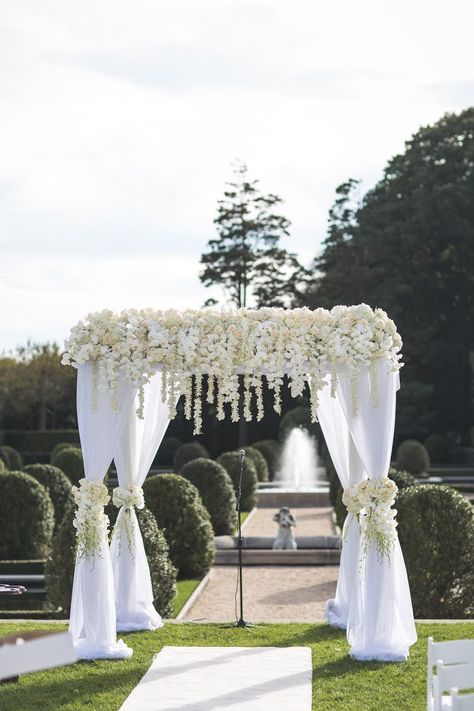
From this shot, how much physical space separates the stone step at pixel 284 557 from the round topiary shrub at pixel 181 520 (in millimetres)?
1525

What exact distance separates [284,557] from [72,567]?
20.5 feet

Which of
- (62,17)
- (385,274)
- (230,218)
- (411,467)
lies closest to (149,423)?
(62,17)

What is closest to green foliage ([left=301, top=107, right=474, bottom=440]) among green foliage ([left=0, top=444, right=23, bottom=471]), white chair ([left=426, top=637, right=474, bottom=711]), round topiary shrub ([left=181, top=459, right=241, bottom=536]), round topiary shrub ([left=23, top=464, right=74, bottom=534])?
green foliage ([left=0, top=444, right=23, bottom=471])

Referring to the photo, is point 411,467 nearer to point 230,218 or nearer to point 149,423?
point 230,218

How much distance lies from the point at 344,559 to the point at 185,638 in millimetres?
1690

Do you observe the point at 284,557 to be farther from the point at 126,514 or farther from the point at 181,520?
the point at 126,514

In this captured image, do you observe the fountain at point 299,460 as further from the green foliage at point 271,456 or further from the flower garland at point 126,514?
the flower garland at point 126,514

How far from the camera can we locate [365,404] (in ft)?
30.5

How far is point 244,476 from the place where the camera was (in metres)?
25.0

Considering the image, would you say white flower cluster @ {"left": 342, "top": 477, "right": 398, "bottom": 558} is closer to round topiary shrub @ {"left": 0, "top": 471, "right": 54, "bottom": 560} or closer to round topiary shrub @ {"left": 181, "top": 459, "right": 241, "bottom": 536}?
round topiary shrub @ {"left": 0, "top": 471, "right": 54, "bottom": 560}

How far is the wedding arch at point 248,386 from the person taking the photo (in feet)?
30.1

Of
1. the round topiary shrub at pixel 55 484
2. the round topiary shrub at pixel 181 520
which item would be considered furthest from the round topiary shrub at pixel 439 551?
the round topiary shrub at pixel 55 484

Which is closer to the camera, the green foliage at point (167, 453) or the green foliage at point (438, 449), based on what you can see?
the green foliage at point (438, 449)

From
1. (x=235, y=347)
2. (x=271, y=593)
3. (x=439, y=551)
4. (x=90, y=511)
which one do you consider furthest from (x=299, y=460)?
(x=235, y=347)
